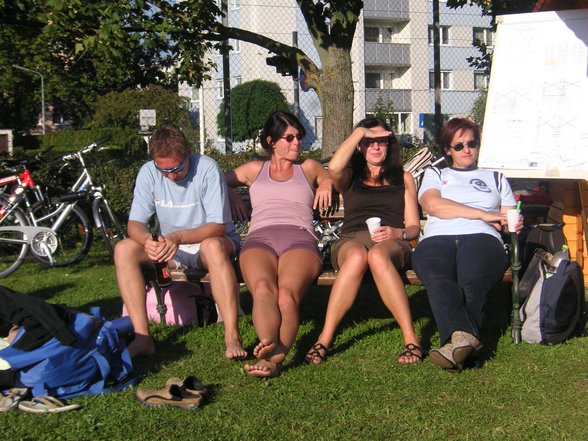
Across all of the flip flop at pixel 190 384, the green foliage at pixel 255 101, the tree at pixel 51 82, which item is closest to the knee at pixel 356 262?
the flip flop at pixel 190 384

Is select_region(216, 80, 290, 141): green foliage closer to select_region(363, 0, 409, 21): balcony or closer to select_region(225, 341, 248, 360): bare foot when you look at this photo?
select_region(363, 0, 409, 21): balcony

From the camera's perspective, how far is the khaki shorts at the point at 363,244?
190 inches

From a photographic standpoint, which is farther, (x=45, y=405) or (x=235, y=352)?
(x=235, y=352)

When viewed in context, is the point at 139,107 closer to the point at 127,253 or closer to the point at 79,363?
the point at 127,253

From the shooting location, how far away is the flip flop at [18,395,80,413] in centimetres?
377

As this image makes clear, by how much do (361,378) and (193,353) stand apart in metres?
1.06

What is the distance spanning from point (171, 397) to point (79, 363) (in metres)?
0.49

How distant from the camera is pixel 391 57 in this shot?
36.2m

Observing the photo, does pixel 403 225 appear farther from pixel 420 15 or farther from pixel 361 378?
pixel 420 15

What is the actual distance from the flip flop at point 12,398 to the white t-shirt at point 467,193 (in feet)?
7.80

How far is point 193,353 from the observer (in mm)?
4777

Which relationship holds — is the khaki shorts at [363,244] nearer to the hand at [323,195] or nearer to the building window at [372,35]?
the hand at [323,195]

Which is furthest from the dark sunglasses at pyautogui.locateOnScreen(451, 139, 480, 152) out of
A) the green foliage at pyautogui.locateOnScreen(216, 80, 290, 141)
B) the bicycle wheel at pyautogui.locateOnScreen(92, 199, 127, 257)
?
the green foliage at pyautogui.locateOnScreen(216, 80, 290, 141)

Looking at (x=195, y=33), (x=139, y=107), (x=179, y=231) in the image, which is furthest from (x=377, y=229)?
(x=139, y=107)
